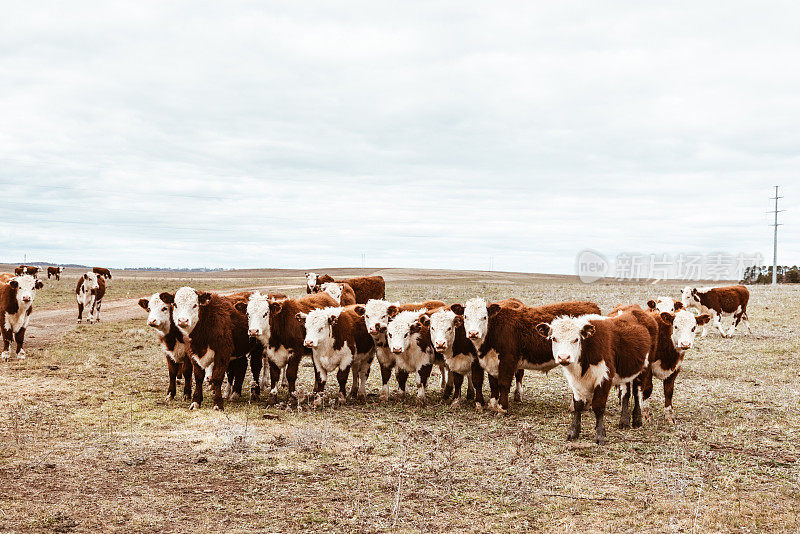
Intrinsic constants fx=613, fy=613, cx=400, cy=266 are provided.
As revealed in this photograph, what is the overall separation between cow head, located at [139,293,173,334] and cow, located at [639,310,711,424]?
9221mm

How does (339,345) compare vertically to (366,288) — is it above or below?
below

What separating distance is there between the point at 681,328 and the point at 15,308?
56.8 feet

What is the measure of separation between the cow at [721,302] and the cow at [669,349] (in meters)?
14.6

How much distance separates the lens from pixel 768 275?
265ft

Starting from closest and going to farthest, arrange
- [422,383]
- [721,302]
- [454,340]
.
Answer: [454,340] < [422,383] < [721,302]

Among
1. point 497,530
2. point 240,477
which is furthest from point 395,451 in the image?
point 497,530

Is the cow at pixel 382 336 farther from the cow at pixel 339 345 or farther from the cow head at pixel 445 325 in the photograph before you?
the cow head at pixel 445 325

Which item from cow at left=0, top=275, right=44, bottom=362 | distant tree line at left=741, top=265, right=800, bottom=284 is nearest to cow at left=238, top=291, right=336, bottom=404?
cow at left=0, top=275, right=44, bottom=362

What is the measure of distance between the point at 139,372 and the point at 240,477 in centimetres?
924

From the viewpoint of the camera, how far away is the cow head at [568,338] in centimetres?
923

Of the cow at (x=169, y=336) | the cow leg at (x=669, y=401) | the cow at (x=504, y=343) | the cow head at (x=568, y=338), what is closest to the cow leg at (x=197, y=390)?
the cow at (x=169, y=336)

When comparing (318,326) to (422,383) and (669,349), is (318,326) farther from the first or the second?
(669,349)

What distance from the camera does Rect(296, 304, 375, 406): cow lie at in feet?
39.8

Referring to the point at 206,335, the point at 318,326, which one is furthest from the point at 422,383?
the point at 206,335
